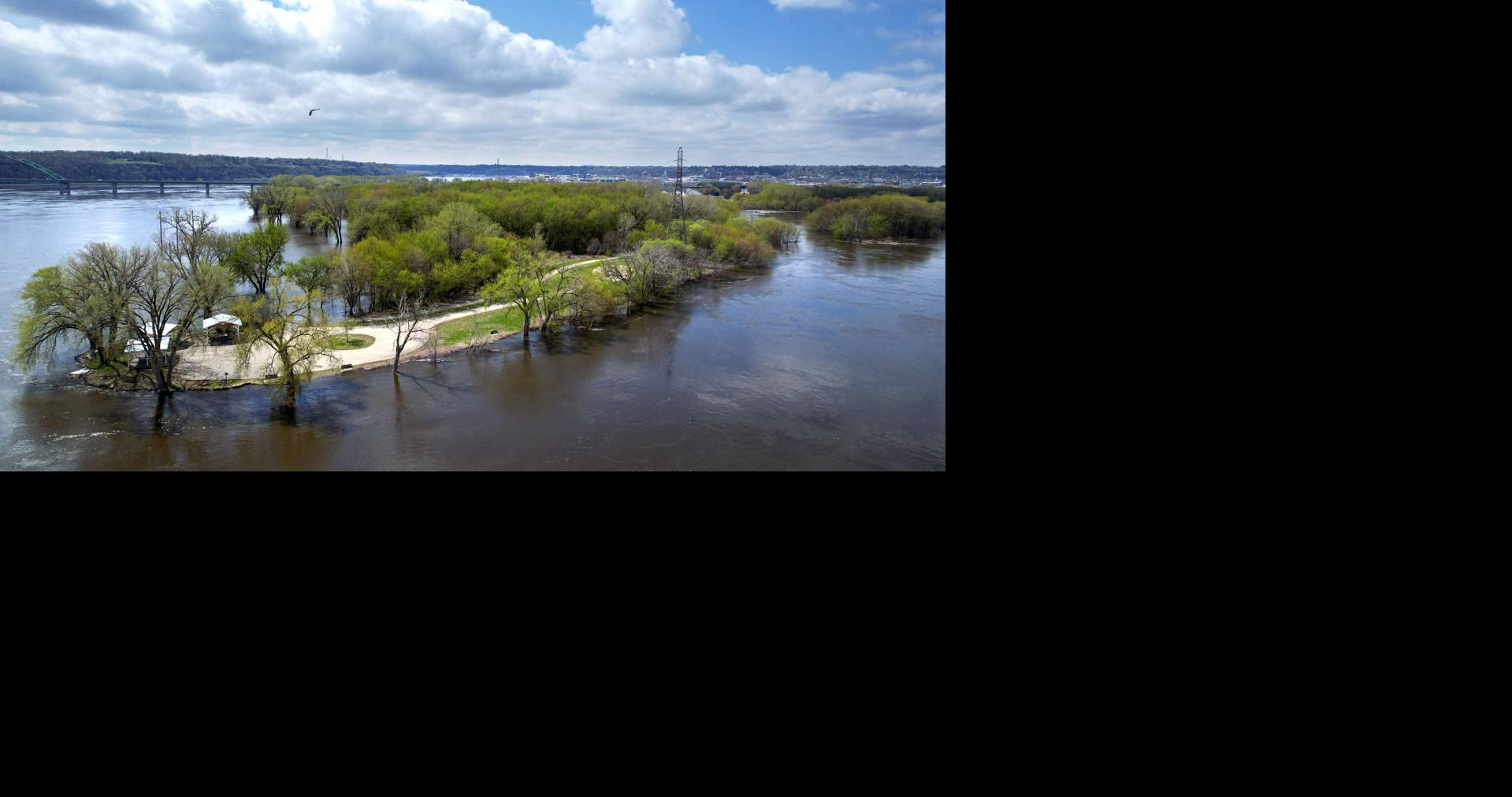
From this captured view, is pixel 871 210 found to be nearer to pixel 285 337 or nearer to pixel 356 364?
pixel 356 364

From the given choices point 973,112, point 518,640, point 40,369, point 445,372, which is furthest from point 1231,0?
point 40,369

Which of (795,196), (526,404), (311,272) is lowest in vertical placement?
(526,404)

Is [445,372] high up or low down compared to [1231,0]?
down

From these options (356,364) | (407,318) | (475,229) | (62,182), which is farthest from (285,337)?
(475,229)

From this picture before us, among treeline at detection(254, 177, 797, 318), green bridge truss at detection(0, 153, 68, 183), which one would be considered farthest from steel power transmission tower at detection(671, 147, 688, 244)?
green bridge truss at detection(0, 153, 68, 183)

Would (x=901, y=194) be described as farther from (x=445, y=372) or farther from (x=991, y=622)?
(x=991, y=622)

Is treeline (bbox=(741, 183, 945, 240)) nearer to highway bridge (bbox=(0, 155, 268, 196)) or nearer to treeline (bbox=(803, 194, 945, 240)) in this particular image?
treeline (bbox=(803, 194, 945, 240))

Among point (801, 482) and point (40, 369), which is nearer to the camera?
point (801, 482)
